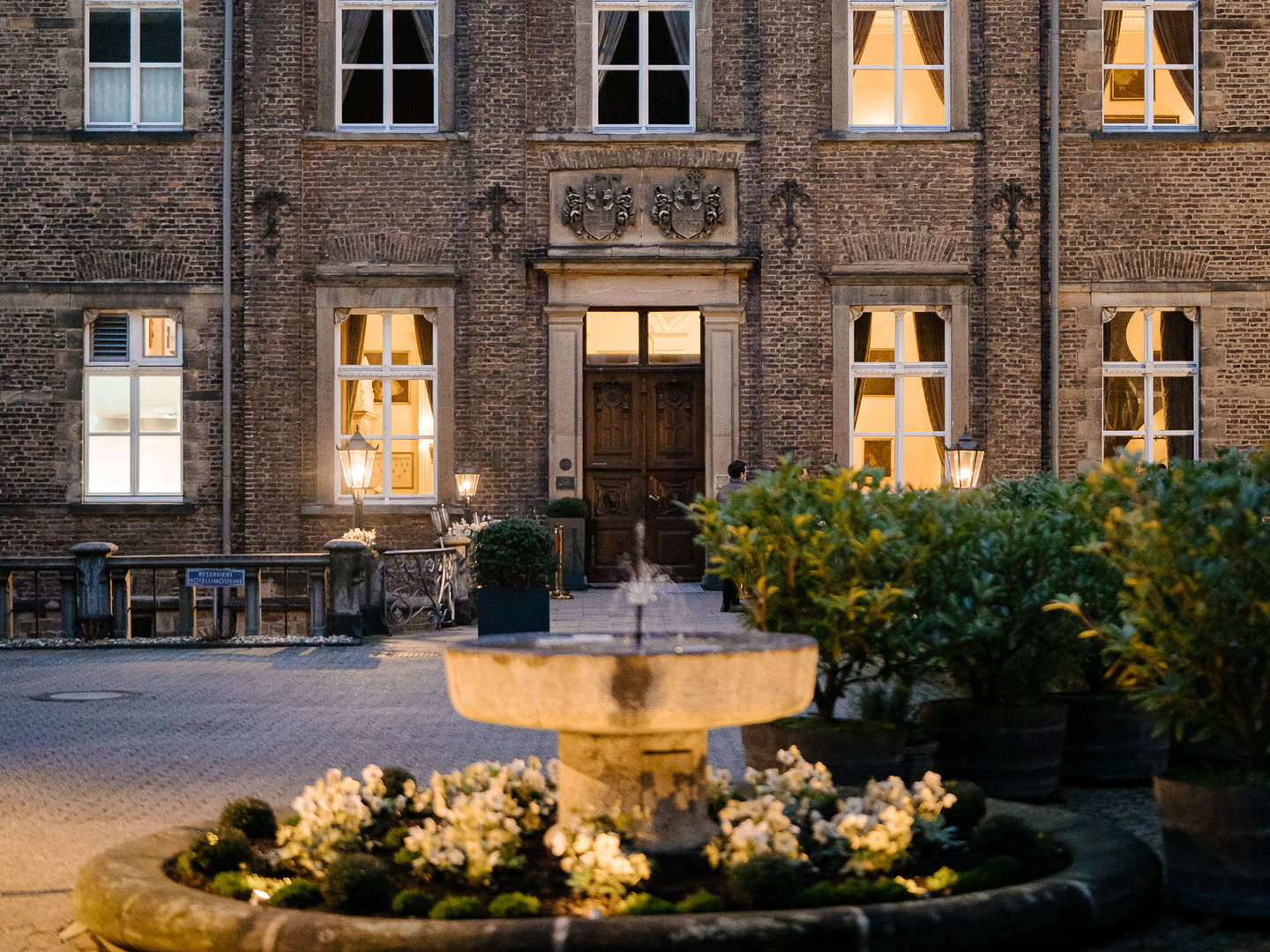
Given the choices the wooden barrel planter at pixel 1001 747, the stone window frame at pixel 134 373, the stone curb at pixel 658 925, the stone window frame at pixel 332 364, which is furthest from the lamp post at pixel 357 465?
the stone curb at pixel 658 925

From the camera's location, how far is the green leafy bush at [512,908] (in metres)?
4.83

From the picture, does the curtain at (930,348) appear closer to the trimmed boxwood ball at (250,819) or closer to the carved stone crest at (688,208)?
the carved stone crest at (688,208)

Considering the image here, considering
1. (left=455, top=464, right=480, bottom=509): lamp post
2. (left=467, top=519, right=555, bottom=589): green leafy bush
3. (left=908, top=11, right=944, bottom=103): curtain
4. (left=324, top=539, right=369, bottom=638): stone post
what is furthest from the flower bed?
(left=908, top=11, right=944, bottom=103): curtain

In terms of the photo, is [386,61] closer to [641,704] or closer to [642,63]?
[642,63]

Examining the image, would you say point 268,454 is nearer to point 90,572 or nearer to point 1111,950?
point 90,572

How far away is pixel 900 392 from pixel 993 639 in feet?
45.8

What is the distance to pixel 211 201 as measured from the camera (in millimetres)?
20750

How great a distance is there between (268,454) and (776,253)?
276 inches

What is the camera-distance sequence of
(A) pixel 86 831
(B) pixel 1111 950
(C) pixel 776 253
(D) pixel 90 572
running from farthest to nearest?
(C) pixel 776 253 < (D) pixel 90 572 < (A) pixel 86 831 < (B) pixel 1111 950

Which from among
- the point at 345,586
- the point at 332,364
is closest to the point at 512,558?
the point at 345,586

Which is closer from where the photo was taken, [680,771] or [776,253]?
[680,771]

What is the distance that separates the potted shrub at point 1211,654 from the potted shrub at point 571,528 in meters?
14.4

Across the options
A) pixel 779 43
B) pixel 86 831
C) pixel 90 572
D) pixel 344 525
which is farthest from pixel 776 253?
pixel 86 831

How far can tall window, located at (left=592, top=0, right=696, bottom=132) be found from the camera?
20891 mm
